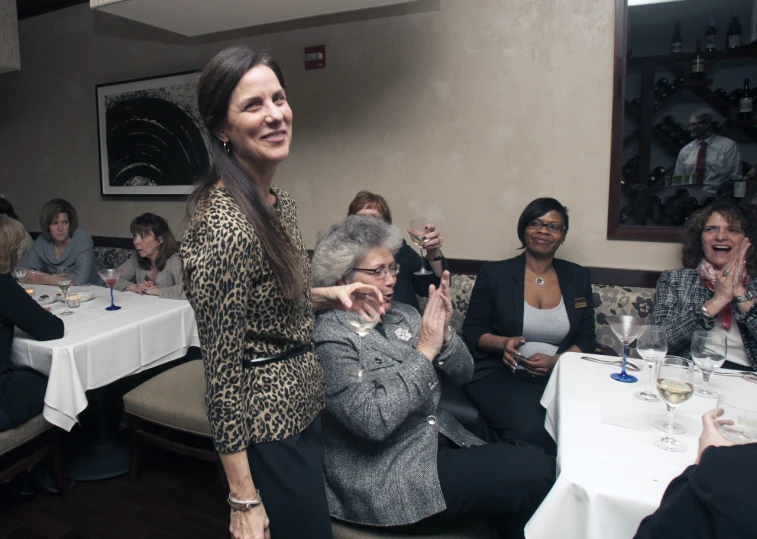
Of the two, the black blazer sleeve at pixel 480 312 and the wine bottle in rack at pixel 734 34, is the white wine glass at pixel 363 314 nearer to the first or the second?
the black blazer sleeve at pixel 480 312

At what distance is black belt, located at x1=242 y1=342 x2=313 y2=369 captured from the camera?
1108 mm

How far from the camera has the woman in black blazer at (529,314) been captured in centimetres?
248

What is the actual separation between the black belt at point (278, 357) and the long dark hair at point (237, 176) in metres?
0.14

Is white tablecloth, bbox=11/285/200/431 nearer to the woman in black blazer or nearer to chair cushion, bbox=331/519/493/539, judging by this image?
chair cushion, bbox=331/519/493/539

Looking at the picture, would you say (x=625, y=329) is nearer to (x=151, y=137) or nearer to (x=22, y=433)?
(x=22, y=433)

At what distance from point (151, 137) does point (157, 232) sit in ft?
4.83

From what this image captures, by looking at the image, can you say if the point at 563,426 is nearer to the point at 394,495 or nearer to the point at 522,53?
the point at 394,495

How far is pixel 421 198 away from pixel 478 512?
229cm

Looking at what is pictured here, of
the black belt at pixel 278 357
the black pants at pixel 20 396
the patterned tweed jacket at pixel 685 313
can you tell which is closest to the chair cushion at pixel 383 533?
the black belt at pixel 278 357

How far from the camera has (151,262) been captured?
354 cm

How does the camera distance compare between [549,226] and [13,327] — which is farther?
[549,226]

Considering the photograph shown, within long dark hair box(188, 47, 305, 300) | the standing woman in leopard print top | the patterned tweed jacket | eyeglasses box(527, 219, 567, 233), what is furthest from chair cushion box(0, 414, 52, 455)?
the patterned tweed jacket

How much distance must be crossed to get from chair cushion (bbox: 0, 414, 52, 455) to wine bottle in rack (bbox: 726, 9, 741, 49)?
491 cm

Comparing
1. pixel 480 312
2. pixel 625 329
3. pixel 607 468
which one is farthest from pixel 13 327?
pixel 625 329
